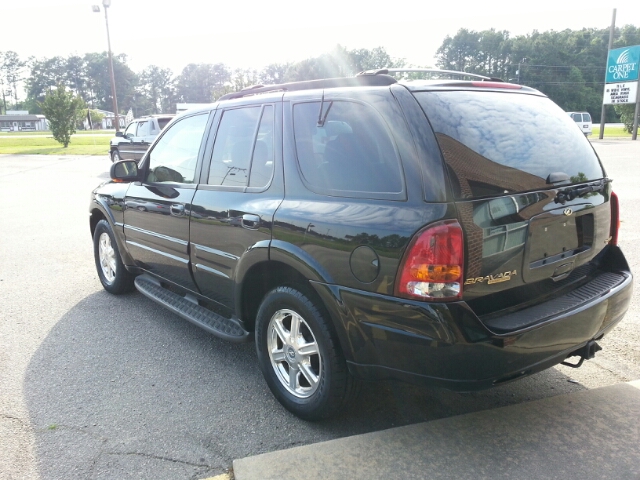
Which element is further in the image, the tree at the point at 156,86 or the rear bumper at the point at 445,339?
the tree at the point at 156,86

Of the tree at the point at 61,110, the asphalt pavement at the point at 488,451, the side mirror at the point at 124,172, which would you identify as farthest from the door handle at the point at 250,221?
the tree at the point at 61,110

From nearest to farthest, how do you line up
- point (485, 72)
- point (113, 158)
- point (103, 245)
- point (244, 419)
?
1. point (244, 419)
2. point (103, 245)
3. point (113, 158)
4. point (485, 72)

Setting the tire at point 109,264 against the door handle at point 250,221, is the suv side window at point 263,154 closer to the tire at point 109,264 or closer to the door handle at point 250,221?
the door handle at point 250,221

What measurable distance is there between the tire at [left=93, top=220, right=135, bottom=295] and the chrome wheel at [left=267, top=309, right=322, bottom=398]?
102 inches

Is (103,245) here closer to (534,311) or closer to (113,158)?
(534,311)

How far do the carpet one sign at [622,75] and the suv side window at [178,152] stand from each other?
39175mm

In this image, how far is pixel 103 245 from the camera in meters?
5.63

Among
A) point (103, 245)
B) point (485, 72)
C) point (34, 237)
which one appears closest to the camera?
point (103, 245)

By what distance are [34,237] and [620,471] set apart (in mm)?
8334

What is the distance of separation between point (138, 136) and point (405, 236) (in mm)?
17385

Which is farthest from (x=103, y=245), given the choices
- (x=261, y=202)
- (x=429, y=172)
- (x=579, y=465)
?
(x=579, y=465)

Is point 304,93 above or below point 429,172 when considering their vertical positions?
above

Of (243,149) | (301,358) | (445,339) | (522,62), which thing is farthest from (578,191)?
(522,62)

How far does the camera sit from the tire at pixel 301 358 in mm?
2893
